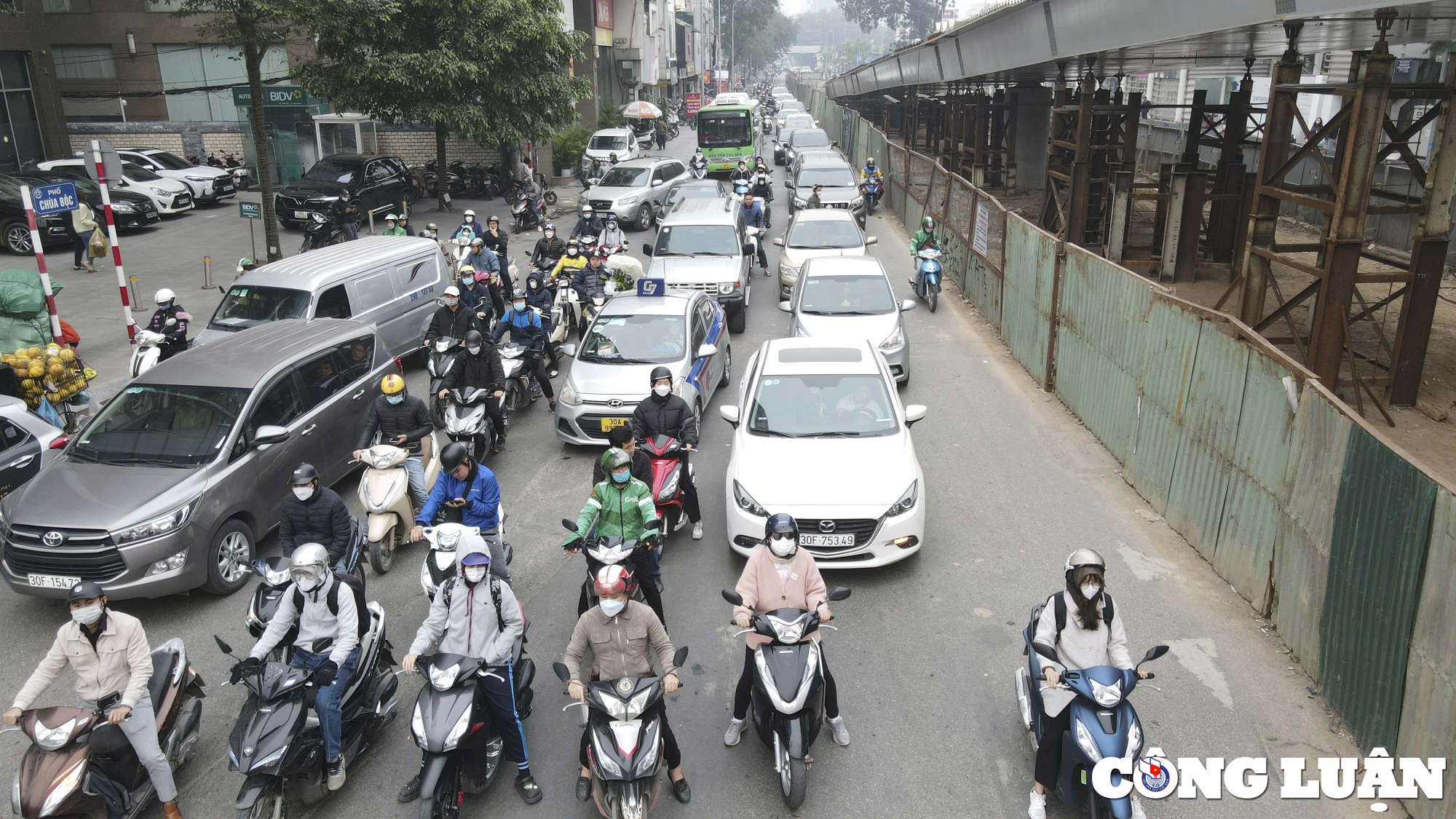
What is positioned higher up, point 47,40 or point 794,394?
point 47,40

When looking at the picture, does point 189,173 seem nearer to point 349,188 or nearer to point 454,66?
point 349,188

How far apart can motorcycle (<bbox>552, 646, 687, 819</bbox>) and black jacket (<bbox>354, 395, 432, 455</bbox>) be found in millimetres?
4453

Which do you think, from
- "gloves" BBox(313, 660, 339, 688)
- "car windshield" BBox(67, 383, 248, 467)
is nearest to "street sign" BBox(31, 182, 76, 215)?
"car windshield" BBox(67, 383, 248, 467)

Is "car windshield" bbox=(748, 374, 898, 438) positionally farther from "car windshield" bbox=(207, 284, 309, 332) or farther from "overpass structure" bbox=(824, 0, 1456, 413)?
"car windshield" bbox=(207, 284, 309, 332)

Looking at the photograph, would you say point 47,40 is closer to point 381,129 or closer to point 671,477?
point 381,129

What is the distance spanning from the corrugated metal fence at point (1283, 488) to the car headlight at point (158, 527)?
26.9 feet

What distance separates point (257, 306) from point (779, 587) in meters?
9.41

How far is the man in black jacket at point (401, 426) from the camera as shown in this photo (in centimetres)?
877

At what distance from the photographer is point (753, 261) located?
22.7 metres

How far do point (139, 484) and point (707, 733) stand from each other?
16.3 ft

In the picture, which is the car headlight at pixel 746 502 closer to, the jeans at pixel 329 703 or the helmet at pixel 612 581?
the helmet at pixel 612 581

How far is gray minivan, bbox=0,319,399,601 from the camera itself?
23.7 ft

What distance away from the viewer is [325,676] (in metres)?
5.36

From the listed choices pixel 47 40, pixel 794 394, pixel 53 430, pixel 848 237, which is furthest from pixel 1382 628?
pixel 47 40
